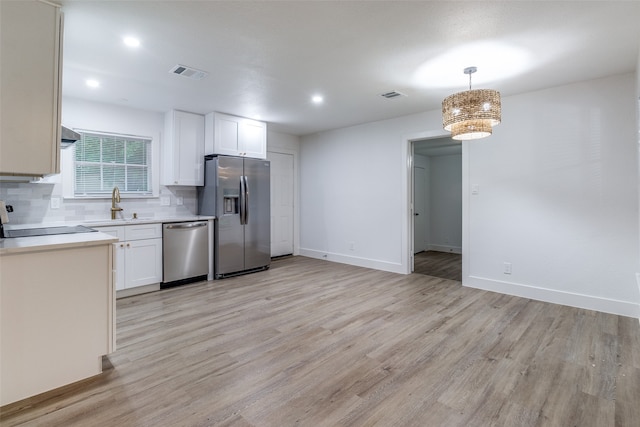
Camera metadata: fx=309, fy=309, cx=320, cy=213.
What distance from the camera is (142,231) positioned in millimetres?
3850

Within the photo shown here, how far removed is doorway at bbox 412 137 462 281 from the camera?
22.4 ft

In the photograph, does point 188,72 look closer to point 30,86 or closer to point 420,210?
point 30,86

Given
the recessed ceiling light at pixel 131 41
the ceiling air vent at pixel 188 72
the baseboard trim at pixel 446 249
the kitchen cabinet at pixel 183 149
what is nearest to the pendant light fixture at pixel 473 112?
the ceiling air vent at pixel 188 72

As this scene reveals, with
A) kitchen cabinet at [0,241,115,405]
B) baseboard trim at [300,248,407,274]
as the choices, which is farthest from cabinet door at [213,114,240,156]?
kitchen cabinet at [0,241,115,405]

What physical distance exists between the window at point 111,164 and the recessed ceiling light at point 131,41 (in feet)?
6.84

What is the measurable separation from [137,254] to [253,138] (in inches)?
94.4

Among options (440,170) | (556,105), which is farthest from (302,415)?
(440,170)

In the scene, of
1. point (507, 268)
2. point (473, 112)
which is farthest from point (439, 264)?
point (473, 112)

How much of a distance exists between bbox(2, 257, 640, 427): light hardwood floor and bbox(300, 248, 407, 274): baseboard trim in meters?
1.29

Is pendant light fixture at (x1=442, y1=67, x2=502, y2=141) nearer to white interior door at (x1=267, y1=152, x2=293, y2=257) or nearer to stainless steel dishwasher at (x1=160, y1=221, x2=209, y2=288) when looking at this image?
stainless steel dishwasher at (x1=160, y1=221, x2=209, y2=288)

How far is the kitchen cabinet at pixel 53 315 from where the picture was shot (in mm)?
1766

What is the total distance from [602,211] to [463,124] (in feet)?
6.20

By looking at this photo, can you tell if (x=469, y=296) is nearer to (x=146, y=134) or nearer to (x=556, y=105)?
(x=556, y=105)

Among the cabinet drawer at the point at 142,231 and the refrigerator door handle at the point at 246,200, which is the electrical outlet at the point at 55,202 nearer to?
the cabinet drawer at the point at 142,231
